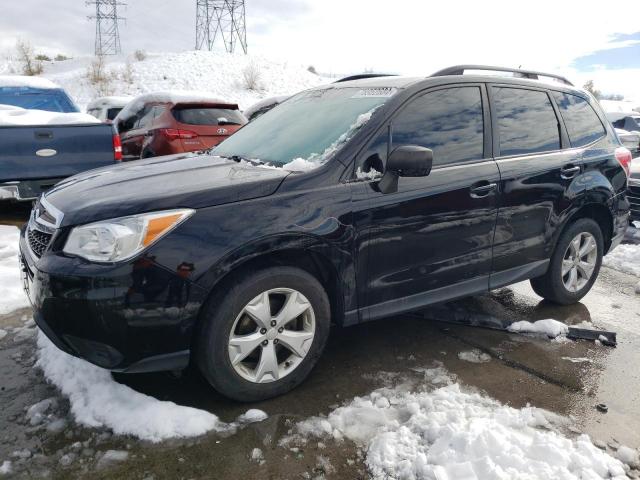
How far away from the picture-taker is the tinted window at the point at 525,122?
135 inches

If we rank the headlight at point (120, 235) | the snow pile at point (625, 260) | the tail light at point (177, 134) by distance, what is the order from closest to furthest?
the headlight at point (120, 235)
the snow pile at point (625, 260)
the tail light at point (177, 134)

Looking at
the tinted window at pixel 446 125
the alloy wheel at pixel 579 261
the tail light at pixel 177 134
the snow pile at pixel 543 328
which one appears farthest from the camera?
the tail light at pixel 177 134

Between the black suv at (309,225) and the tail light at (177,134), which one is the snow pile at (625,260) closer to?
the black suv at (309,225)

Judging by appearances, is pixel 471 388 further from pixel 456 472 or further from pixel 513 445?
pixel 456 472

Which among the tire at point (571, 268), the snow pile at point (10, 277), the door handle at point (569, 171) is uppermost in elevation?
the door handle at point (569, 171)

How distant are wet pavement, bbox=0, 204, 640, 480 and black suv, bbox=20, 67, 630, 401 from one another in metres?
0.30

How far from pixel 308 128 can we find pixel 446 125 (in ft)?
2.85

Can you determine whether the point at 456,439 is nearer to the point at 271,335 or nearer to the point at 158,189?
the point at 271,335

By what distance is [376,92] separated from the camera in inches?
123

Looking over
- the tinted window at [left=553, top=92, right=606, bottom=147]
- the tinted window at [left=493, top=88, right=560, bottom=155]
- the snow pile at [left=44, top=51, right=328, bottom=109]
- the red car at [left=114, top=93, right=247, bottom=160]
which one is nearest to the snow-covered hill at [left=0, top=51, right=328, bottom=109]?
the snow pile at [left=44, top=51, right=328, bottom=109]

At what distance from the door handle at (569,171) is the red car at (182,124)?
492 cm

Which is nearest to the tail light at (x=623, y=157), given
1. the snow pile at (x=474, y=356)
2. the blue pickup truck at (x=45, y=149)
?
the snow pile at (x=474, y=356)

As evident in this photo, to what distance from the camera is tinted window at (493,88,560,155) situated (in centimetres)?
342

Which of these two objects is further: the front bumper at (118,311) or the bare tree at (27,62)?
the bare tree at (27,62)
